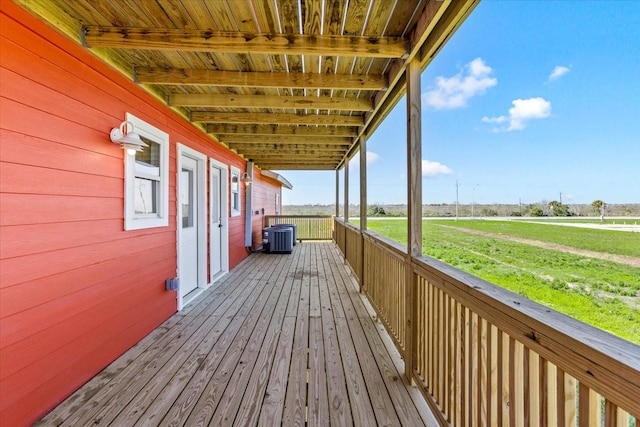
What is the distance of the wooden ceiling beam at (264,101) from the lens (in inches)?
128

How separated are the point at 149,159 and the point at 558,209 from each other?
3.34 meters

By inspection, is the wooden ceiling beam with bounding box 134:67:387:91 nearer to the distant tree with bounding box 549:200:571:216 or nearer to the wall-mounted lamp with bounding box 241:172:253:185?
the distant tree with bounding box 549:200:571:216

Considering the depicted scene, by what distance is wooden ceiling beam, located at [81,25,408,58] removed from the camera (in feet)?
6.61

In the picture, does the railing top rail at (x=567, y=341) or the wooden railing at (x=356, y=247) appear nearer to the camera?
the railing top rail at (x=567, y=341)

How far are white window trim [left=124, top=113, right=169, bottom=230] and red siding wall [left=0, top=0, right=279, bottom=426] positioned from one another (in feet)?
0.23

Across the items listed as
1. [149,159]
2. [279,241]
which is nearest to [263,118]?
[149,159]

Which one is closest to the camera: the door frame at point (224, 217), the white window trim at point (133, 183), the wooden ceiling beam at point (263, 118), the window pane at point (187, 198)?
the white window trim at point (133, 183)

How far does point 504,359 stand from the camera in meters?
1.16

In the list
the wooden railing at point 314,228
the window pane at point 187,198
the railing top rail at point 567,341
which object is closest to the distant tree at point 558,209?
the railing top rail at point 567,341

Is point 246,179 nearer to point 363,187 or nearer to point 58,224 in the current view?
point 363,187

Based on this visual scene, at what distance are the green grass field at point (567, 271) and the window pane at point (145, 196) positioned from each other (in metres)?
2.87

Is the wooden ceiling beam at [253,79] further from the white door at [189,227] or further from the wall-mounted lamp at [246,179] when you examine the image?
the wall-mounted lamp at [246,179]

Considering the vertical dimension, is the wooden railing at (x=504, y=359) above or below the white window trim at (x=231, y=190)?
below

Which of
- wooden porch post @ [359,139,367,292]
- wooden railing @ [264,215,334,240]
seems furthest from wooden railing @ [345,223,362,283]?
wooden railing @ [264,215,334,240]
